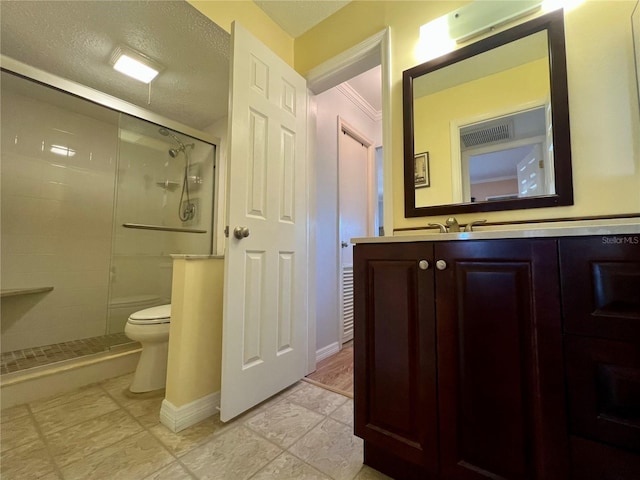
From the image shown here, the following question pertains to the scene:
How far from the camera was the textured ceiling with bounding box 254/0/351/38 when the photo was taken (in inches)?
64.8

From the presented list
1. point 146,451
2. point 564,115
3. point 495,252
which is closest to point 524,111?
point 564,115

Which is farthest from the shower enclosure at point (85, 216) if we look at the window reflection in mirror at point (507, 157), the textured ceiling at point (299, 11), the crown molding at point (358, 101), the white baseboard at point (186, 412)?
the window reflection in mirror at point (507, 157)

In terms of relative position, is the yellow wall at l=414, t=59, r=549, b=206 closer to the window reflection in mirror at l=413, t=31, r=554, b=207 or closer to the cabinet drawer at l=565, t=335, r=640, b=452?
the window reflection in mirror at l=413, t=31, r=554, b=207

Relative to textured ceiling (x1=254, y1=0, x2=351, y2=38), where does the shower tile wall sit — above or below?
below

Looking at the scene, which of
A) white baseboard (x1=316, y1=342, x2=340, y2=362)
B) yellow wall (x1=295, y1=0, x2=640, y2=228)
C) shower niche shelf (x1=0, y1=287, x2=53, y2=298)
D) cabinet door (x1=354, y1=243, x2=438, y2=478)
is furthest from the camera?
white baseboard (x1=316, y1=342, x2=340, y2=362)

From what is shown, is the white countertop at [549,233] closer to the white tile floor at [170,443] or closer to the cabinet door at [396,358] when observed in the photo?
the cabinet door at [396,358]

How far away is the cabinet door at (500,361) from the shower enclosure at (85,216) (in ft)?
7.34

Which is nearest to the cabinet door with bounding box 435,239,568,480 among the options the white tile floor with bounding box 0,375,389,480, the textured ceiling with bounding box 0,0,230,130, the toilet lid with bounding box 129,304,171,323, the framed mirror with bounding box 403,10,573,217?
the white tile floor with bounding box 0,375,389,480

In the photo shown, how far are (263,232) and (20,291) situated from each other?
6.97ft

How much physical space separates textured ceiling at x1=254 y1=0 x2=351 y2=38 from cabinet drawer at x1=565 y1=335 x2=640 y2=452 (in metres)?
2.14

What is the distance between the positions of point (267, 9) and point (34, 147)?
224 cm

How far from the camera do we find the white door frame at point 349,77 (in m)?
1.41

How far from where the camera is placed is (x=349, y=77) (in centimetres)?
175

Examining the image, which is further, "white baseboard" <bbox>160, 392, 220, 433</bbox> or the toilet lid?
the toilet lid
